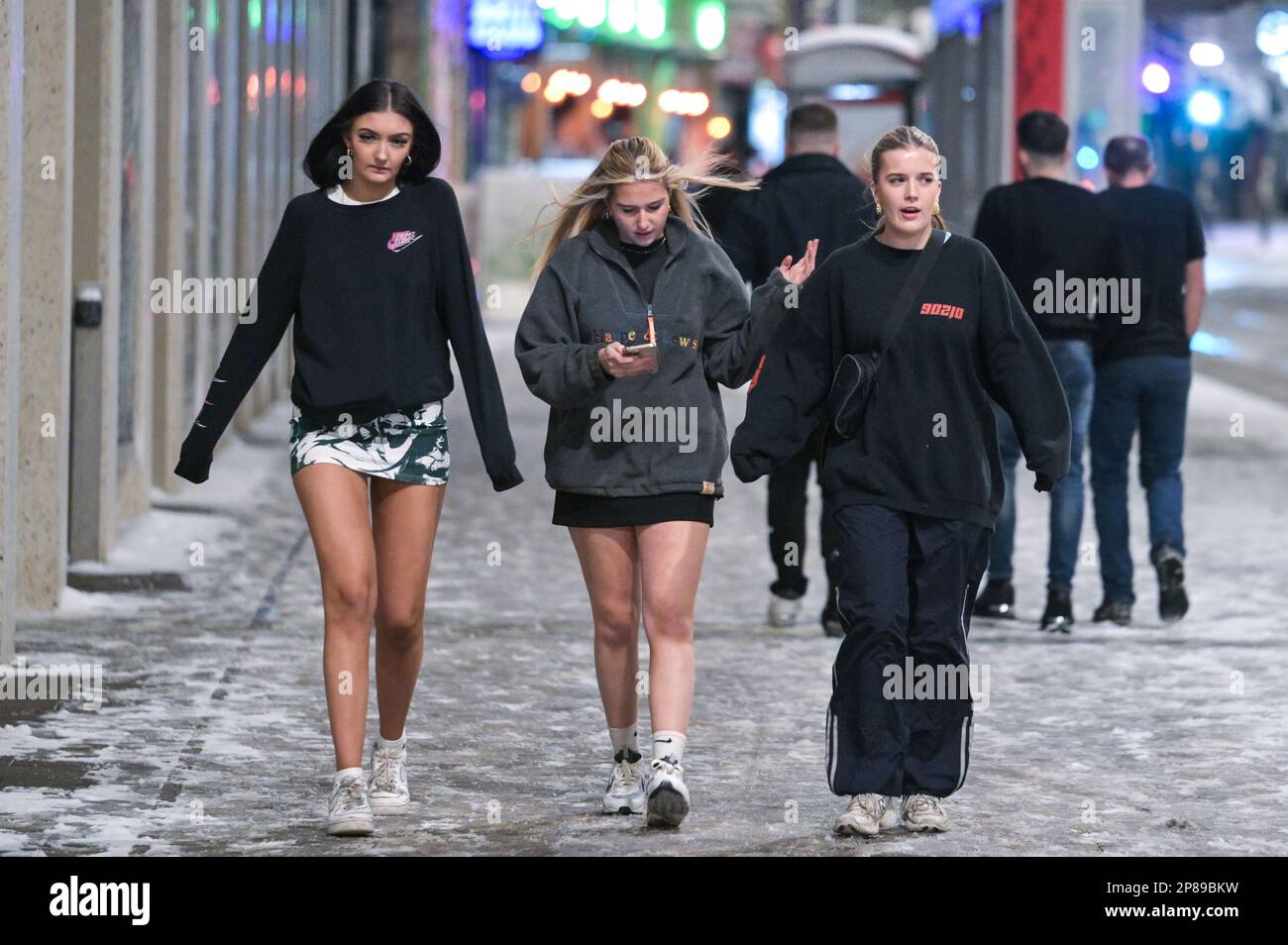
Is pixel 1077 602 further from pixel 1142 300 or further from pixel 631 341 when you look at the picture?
pixel 631 341

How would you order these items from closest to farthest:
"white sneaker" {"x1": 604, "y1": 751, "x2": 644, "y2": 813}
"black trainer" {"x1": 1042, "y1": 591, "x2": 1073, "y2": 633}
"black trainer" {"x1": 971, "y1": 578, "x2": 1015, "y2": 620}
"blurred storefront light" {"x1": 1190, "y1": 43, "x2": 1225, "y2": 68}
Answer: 1. "white sneaker" {"x1": 604, "y1": 751, "x2": 644, "y2": 813}
2. "black trainer" {"x1": 1042, "y1": 591, "x2": 1073, "y2": 633}
3. "black trainer" {"x1": 971, "y1": 578, "x2": 1015, "y2": 620}
4. "blurred storefront light" {"x1": 1190, "y1": 43, "x2": 1225, "y2": 68}

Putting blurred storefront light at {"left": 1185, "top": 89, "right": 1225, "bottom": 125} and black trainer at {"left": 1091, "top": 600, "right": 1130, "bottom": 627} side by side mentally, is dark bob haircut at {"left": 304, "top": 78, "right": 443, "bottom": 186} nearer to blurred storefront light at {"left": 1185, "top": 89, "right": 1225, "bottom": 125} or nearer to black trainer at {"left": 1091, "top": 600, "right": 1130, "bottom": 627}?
black trainer at {"left": 1091, "top": 600, "right": 1130, "bottom": 627}

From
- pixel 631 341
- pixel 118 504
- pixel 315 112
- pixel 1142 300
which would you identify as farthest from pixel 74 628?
pixel 315 112

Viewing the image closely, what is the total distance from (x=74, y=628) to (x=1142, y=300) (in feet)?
14.6

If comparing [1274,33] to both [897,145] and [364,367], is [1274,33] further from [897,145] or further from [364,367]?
[364,367]

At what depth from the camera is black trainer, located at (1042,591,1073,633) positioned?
9867mm

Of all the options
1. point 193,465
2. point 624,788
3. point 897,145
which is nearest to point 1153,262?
point 897,145

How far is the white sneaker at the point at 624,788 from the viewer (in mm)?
6629

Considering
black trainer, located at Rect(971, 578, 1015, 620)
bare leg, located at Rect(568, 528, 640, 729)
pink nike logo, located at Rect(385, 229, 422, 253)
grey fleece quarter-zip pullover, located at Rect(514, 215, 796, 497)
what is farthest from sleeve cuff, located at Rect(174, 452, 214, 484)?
black trainer, located at Rect(971, 578, 1015, 620)

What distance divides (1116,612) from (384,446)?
4.61 m

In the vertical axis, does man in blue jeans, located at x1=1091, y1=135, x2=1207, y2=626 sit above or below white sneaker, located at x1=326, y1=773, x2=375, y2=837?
above

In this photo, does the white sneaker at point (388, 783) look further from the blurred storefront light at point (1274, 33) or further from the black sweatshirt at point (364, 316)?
the blurred storefront light at point (1274, 33)

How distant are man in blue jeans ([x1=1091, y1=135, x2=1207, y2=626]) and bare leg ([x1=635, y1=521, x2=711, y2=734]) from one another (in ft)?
12.7
